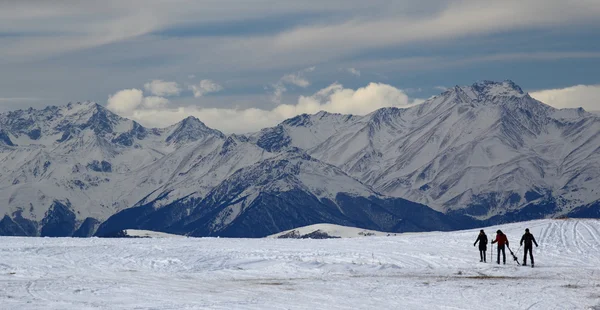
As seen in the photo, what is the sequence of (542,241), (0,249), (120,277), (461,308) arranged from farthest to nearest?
(542,241), (0,249), (120,277), (461,308)

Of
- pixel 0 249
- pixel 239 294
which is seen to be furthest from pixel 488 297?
pixel 0 249

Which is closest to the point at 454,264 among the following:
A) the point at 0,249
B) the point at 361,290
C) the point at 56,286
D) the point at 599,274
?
the point at 599,274

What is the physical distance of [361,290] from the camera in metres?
36.1

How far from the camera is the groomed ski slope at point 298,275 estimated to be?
32.7 metres

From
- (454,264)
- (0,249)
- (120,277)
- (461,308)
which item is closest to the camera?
(461,308)

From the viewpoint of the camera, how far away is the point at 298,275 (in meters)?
42.1

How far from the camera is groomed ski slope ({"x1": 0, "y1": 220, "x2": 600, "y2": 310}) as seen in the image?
32688 mm

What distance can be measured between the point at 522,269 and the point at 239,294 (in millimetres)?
16068

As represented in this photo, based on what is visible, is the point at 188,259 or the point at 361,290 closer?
the point at 361,290

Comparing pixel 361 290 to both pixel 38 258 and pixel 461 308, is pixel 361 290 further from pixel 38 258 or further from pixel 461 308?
pixel 38 258

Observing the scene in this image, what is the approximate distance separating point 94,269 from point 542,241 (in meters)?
27.5

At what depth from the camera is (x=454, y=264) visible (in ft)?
153

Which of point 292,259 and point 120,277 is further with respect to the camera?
point 292,259

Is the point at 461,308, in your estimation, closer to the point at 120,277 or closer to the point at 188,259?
the point at 120,277
